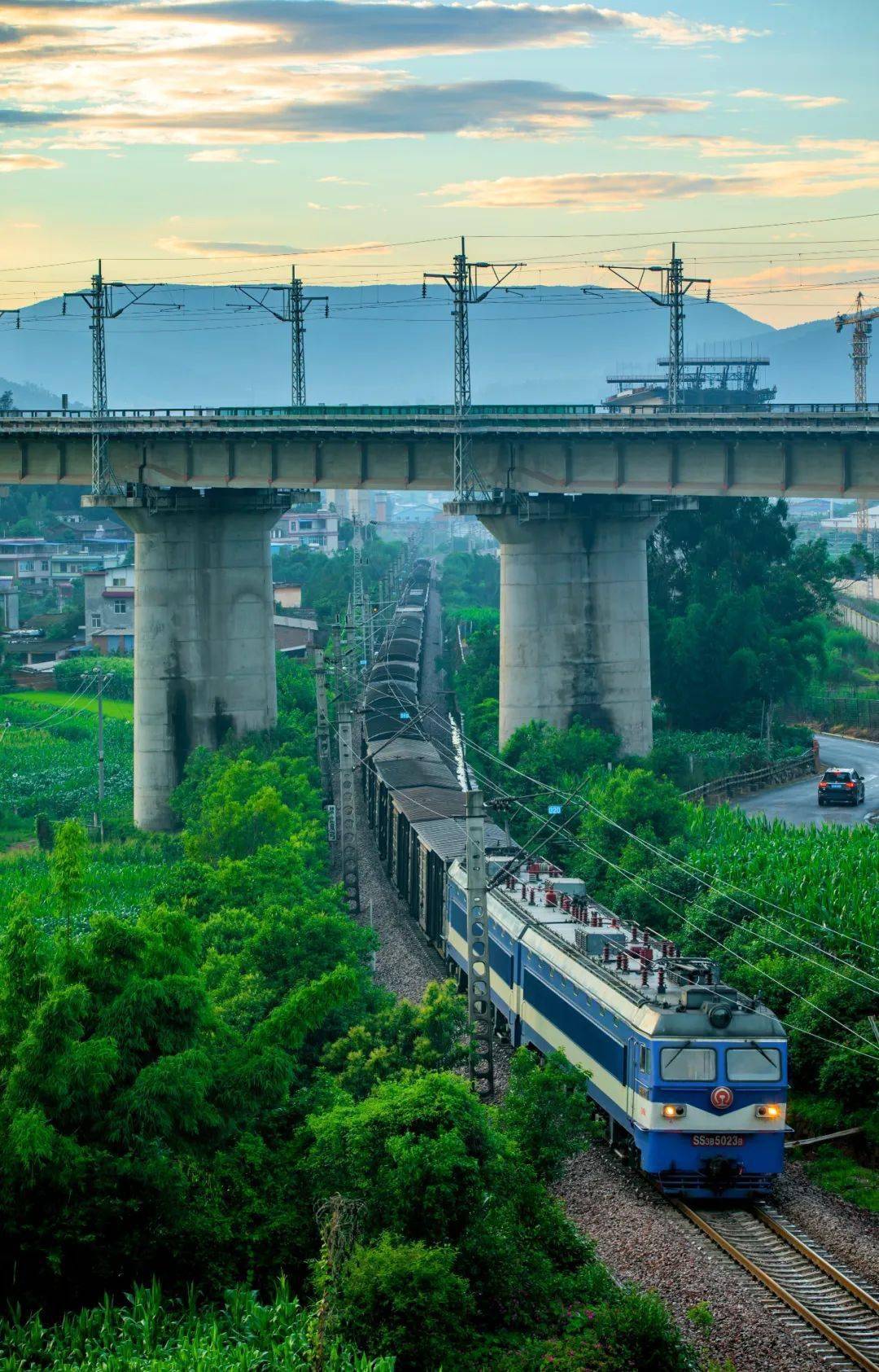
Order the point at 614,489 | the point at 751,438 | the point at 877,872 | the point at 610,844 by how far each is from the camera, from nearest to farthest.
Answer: the point at 877,872, the point at 610,844, the point at 751,438, the point at 614,489

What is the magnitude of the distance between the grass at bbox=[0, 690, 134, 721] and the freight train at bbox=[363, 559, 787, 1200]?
60196mm

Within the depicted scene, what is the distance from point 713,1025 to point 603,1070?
9.92ft

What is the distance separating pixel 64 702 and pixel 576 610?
45100 millimetres

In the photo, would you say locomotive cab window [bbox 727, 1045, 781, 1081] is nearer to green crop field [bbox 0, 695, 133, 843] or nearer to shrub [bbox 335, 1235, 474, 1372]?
shrub [bbox 335, 1235, 474, 1372]

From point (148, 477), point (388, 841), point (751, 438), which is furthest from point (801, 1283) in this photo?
point (148, 477)

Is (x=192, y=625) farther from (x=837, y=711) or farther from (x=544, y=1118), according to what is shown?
(x=544, y=1118)

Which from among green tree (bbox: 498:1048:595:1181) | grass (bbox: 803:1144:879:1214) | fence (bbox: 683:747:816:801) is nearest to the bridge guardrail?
fence (bbox: 683:747:816:801)

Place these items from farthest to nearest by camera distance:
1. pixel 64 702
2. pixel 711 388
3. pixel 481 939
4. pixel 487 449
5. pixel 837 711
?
1. pixel 711 388
2. pixel 64 702
3. pixel 837 711
4. pixel 487 449
5. pixel 481 939

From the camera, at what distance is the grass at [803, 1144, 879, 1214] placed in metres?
27.2

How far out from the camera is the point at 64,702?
10050cm

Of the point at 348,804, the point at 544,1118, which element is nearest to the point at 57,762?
the point at 348,804

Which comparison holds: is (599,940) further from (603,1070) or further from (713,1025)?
(713,1025)

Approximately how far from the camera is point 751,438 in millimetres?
55656

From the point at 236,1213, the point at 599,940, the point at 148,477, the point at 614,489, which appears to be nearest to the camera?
the point at 236,1213
